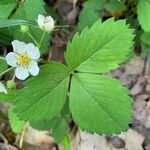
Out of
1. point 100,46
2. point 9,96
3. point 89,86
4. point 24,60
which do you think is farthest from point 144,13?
point 9,96

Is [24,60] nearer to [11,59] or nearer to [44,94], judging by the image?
[11,59]

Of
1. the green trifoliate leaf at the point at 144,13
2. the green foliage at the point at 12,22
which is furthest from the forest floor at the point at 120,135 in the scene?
the green foliage at the point at 12,22

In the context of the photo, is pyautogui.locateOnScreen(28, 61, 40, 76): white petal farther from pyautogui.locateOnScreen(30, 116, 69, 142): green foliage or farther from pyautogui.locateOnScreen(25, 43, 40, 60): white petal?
pyautogui.locateOnScreen(30, 116, 69, 142): green foliage

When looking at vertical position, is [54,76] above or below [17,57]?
below

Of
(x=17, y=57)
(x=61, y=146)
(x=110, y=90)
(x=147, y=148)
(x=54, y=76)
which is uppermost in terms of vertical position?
(x=17, y=57)

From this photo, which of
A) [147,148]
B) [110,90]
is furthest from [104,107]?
[147,148]

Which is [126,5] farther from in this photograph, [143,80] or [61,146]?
[61,146]
